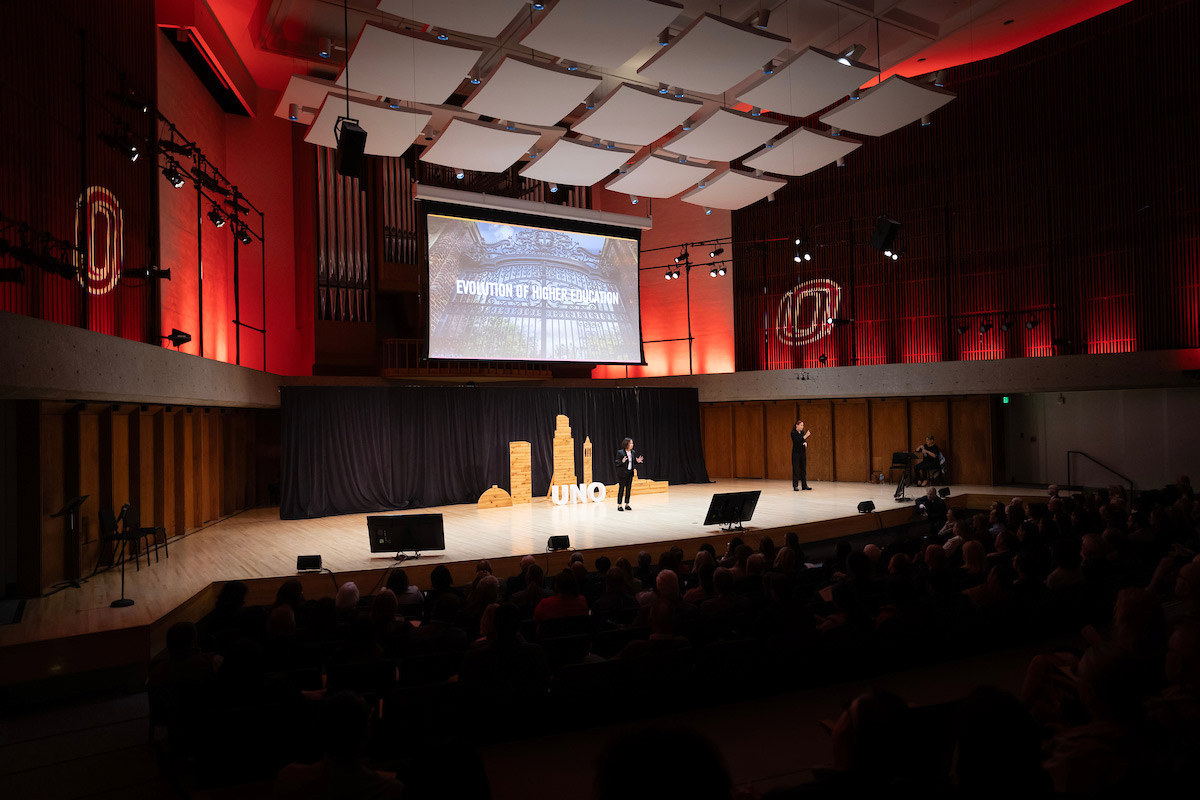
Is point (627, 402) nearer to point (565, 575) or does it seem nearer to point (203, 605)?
point (203, 605)

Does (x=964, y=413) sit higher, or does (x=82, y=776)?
(x=964, y=413)

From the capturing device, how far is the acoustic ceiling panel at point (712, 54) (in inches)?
339

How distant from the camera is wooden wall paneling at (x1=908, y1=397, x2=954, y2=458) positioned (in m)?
14.6

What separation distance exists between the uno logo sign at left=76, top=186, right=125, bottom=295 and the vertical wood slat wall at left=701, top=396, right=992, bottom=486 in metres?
12.3

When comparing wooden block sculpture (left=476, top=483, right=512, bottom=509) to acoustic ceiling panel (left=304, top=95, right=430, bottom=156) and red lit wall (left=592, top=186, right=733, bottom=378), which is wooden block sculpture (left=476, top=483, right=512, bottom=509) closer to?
red lit wall (left=592, top=186, right=733, bottom=378)

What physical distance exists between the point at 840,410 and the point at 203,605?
1263 cm

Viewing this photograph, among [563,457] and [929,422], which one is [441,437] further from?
[929,422]

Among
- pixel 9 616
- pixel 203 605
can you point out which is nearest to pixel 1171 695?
pixel 203 605

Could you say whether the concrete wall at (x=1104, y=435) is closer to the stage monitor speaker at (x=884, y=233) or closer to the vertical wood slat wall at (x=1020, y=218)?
the vertical wood slat wall at (x=1020, y=218)

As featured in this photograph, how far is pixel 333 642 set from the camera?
4.22 meters

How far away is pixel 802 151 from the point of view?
1152 cm

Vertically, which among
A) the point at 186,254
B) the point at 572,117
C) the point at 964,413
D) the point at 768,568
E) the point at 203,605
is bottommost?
the point at 203,605

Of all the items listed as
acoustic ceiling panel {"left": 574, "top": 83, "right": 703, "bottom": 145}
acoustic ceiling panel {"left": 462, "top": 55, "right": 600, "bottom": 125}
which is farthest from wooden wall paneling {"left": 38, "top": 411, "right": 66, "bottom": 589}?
acoustic ceiling panel {"left": 574, "top": 83, "right": 703, "bottom": 145}

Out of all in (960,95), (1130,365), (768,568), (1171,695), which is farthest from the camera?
→ (960,95)
